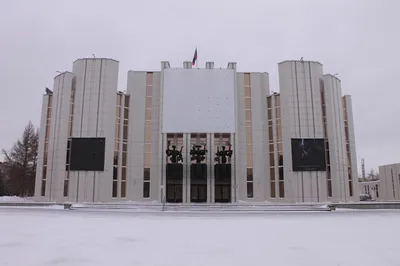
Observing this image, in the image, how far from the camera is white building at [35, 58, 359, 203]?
43.9m

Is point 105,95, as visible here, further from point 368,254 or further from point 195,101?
point 368,254

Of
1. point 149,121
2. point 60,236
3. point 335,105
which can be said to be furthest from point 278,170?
point 60,236

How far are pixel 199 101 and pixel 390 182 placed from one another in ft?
99.9

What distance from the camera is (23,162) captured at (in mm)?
55875

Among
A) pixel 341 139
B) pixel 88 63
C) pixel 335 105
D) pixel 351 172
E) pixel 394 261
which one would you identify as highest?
pixel 88 63

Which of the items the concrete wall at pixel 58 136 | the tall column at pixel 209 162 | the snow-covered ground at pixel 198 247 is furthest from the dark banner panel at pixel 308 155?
the snow-covered ground at pixel 198 247

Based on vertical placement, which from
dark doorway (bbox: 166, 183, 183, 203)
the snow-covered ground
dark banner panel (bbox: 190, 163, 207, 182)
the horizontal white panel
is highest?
the horizontal white panel

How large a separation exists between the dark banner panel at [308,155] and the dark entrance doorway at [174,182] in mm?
15185

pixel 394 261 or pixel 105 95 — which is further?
pixel 105 95

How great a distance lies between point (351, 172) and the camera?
47156mm

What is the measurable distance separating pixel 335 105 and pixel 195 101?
19769mm

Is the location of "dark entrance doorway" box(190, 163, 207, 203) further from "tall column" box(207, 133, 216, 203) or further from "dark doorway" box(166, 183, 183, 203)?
"dark doorway" box(166, 183, 183, 203)

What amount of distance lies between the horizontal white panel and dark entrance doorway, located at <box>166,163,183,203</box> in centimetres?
503

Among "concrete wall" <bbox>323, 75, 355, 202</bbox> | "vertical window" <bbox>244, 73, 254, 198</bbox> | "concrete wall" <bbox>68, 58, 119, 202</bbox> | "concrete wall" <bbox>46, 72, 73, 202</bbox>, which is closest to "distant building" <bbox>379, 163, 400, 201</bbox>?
"concrete wall" <bbox>323, 75, 355, 202</bbox>
